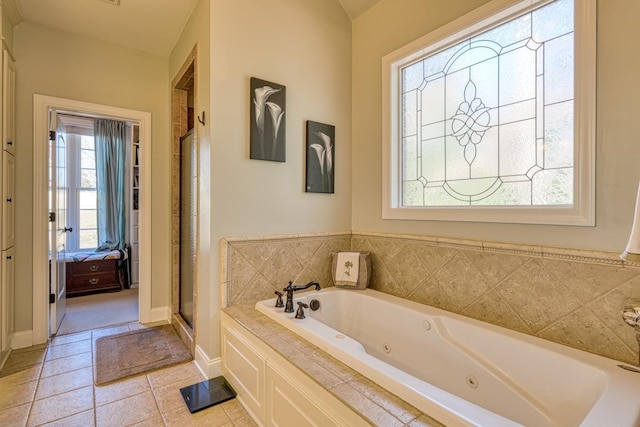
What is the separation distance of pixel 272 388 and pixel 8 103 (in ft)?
9.20

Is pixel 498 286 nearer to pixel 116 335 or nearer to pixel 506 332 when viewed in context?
pixel 506 332

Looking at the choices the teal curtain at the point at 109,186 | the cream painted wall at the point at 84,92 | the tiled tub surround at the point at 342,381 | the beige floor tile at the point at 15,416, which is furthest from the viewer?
the teal curtain at the point at 109,186

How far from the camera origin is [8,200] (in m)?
2.31

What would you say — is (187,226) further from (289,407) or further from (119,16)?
(289,407)

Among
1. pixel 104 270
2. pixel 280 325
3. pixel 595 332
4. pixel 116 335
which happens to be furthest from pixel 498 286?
pixel 104 270

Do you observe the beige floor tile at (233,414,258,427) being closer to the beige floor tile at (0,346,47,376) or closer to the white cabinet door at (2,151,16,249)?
the beige floor tile at (0,346,47,376)

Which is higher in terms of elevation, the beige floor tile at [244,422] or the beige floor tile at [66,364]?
the beige floor tile at [66,364]

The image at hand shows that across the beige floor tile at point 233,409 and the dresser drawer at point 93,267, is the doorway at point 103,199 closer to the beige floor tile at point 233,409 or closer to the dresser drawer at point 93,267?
the dresser drawer at point 93,267

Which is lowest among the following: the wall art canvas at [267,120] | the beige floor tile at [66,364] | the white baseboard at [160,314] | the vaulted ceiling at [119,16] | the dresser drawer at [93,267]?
the beige floor tile at [66,364]

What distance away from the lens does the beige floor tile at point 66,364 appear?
2141 mm

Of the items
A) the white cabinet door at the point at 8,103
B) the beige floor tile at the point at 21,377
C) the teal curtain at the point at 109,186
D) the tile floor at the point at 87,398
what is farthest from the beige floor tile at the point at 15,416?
the teal curtain at the point at 109,186

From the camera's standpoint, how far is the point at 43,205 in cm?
259

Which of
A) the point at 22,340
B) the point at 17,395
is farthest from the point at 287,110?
the point at 22,340

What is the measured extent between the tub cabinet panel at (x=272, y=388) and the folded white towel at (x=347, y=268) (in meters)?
0.92
